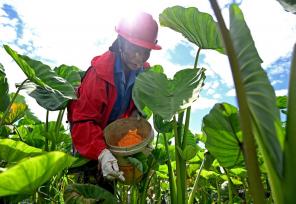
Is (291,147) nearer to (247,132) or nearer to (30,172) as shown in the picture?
(247,132)

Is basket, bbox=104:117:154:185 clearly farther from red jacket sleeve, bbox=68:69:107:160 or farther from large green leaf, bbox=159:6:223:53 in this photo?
large green leaf, bbox=159:6:223:53

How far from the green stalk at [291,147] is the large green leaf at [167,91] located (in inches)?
18.0

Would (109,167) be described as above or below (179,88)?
below

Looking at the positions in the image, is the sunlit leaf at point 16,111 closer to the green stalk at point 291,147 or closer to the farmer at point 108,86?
the farmer at point 108,86

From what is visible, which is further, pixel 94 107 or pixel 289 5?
pixel 94 107

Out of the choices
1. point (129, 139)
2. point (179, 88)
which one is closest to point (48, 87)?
point (129, 139)

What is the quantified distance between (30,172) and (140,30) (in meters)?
1.24

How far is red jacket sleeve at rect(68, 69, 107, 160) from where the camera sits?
5.47 feet

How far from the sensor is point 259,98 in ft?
2.03

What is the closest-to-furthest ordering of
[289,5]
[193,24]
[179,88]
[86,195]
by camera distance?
1. [289,5]
2. [179,88]
3. [86,195]
4. [193,24]

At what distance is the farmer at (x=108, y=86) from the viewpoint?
5.51ft

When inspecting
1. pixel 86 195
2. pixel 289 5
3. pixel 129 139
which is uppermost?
pixel 289 5

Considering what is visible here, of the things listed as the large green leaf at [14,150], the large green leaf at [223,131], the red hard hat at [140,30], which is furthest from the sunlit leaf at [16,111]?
the large green leaf at [223,131]

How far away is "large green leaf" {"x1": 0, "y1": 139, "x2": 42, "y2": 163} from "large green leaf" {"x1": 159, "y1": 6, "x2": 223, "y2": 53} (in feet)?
2.75
